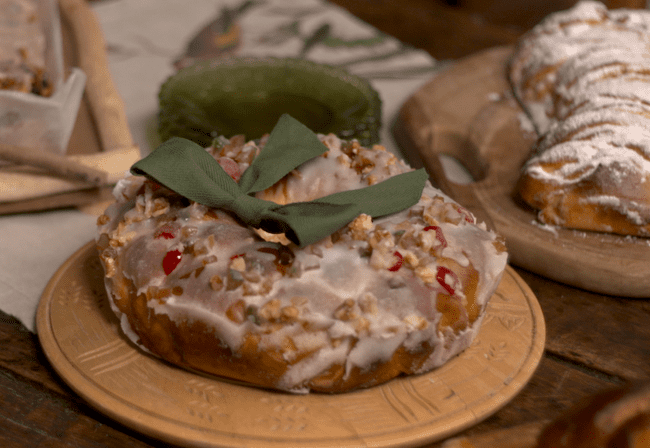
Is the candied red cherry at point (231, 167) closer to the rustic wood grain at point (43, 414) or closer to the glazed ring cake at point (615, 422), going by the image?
the rustic wood grain at point (43, 414)

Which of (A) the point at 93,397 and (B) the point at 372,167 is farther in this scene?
(B) the point at 372,167

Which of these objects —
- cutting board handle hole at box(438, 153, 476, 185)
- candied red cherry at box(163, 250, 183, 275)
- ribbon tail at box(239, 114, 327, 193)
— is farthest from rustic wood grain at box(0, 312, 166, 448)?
cutting board handle hole at box(438, 153, 476, 185)

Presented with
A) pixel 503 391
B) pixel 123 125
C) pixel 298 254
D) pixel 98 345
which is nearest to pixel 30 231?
pixel 123 125

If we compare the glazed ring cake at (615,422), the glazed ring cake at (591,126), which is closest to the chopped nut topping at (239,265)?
the glazed ring cake at (615,422)

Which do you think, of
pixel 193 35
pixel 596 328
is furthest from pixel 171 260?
pixel 193 35

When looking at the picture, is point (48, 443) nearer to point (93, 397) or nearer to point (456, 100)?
point (93, 397)
